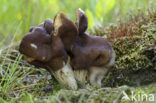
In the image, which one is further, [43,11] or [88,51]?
[43,11]

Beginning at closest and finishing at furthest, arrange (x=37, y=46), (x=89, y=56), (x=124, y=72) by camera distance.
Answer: (x=37, y=46)
(x=89, y=56)
(x=124, y=72)

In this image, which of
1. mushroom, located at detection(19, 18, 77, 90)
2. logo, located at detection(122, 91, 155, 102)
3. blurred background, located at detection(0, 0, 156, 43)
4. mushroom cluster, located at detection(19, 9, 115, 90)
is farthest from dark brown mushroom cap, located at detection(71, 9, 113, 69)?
blurred background, located at detection(0, 0, 156, 43)

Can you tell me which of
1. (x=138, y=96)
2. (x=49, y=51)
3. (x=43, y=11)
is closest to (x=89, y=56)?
(x=49, y=51)

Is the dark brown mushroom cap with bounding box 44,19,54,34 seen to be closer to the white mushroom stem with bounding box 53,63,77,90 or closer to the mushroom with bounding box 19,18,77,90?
the mushroom with bounding box 19,18,77,90

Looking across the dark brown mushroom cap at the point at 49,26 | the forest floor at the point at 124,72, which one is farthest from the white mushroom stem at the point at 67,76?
the dark brown mushroom cap at the point at 49,26

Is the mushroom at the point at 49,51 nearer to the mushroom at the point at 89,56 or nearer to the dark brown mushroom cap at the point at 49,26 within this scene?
the dark brown mushroom cap at the point at 49,26

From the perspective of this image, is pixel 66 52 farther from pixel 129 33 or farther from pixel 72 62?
pixel 129 33

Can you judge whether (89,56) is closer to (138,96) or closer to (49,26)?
(49,26)

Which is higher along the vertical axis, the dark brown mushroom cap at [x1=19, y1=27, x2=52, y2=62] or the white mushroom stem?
the dark brown mushroom cap at [x1=19, y1=27, x2=52, y2=62]
